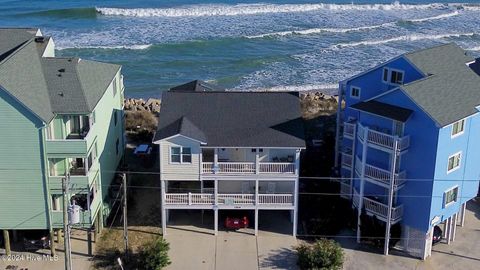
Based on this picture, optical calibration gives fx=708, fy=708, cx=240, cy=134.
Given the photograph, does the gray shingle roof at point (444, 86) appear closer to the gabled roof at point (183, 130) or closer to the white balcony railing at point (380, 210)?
the white balcony railing at point (380, 210)

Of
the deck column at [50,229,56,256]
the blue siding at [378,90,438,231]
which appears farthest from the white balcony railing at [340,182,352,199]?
the deck column at [50,229,56,256]

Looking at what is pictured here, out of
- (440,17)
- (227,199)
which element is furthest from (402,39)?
(227,199)

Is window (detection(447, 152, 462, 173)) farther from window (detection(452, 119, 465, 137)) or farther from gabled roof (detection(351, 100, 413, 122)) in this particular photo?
gabled roof (detection(351, 100, 413, 122))

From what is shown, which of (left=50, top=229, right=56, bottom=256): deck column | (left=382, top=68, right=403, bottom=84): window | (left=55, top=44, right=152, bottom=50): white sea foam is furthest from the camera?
(left=55, top=44, right=152, bottom=50): white sea foam

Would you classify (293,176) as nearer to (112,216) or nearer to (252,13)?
(112,216)

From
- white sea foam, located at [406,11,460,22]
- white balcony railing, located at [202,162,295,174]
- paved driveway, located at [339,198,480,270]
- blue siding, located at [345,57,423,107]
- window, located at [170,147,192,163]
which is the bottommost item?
paved driveway, located at [339,198,480,270]

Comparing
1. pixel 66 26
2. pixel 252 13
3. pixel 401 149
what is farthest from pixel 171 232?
pixel 252 13

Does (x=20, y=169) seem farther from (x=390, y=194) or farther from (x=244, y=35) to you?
(x=244, y=35)

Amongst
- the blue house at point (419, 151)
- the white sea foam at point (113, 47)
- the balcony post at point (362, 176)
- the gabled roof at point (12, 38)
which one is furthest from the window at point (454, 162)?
the white sea foam at point (113, 47)
